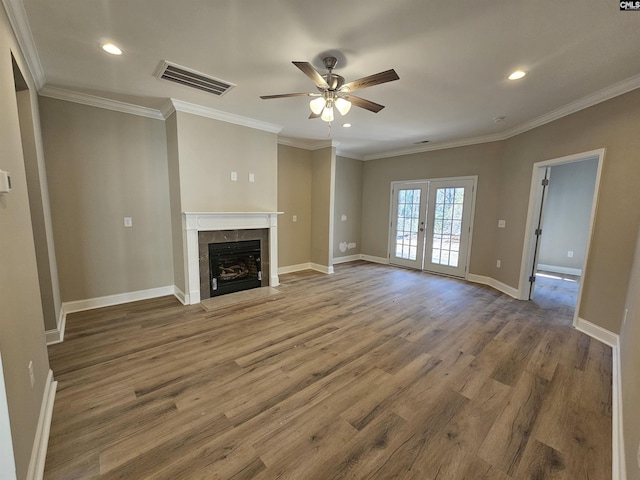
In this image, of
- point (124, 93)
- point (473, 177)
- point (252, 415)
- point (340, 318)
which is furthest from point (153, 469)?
point (473, 177)

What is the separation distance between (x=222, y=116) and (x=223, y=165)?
2.27ft

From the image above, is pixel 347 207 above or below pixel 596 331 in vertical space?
above

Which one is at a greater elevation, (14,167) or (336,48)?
(336,48)

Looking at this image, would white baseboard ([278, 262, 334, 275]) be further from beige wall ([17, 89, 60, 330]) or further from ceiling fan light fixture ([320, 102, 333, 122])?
ceiling fan light fixture ([320, 102, 333, 122])

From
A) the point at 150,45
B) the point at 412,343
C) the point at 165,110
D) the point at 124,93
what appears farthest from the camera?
the point at 165,110

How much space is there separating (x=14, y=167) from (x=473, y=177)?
19.8 feet

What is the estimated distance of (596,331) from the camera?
3.02m

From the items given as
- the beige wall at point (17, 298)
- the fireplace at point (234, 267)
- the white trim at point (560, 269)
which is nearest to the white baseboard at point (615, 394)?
the beige wall at point (17, 298)

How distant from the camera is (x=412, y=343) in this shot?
9.21 ft

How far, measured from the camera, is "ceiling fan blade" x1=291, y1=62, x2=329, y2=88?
198cm

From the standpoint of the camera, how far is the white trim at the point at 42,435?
4.44 feet

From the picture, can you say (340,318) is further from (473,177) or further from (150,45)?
(473,177)

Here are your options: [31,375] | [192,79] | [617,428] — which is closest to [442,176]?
[617,428]

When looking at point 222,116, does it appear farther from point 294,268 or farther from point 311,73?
point 294,268
